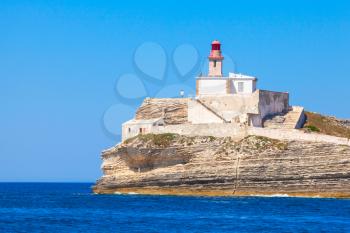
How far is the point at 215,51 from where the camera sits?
69562 mm

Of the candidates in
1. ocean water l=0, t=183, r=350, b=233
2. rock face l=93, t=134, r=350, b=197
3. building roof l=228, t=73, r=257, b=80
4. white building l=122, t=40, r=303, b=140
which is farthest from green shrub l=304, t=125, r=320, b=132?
ocean water l=0, t=183, r=350, b=233

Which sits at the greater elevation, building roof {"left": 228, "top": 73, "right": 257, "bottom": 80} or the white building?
building roof {"left": 228, "top": 73, "right": 257, "bottom": 80}

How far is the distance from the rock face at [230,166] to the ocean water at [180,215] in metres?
0.81

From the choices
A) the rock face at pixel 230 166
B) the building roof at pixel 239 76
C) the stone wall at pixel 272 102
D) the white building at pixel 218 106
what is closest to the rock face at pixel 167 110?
the white building at pixel 218 106

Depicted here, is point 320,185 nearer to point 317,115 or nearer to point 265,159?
point 265,159

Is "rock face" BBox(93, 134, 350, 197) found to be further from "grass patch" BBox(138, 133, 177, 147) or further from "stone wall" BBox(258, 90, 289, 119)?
"stone wall" BBox(258, 90, 289, 119)

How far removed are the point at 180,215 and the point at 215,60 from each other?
76.4ft

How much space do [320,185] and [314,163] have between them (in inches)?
57.5

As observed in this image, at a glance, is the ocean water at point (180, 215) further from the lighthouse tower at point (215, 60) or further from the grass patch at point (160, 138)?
the lighthouse tower at point (215, 60)

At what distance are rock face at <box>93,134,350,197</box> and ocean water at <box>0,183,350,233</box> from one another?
809mm

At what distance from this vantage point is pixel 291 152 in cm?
5906

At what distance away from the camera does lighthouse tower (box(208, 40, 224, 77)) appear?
6944cm

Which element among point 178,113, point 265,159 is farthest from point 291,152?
point 178,113

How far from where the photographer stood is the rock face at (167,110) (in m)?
68.9
